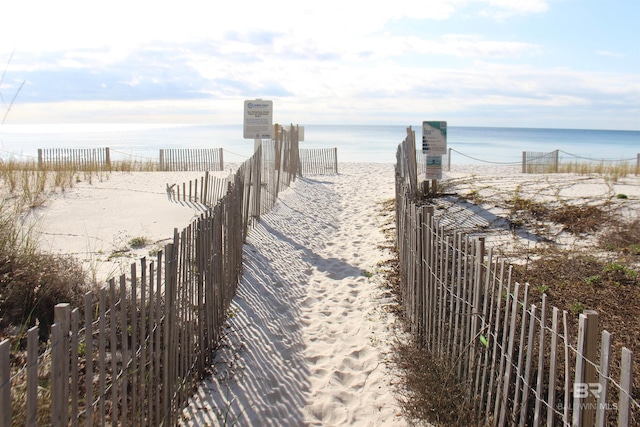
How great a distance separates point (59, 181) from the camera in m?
12.1

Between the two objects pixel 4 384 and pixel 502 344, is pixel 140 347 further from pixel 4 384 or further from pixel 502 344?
pixel 502 344

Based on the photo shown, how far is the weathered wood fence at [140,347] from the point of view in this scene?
2.22 meters

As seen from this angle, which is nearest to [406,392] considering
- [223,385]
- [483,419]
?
[483,419]

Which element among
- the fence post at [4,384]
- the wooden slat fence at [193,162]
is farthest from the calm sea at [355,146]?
the fence post at [4,384]

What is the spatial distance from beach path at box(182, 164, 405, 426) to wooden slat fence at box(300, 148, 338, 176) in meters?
12.4

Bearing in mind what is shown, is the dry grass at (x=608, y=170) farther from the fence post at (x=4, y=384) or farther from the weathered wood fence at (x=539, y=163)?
the fence post at (x=4, y=384)

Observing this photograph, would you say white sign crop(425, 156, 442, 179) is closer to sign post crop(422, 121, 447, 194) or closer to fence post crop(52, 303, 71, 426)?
sign post crop(422, 121, 447, 194)

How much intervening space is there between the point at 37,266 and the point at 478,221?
665cm

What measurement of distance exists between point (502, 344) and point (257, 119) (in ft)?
38.9

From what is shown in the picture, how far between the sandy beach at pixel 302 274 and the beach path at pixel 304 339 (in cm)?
1

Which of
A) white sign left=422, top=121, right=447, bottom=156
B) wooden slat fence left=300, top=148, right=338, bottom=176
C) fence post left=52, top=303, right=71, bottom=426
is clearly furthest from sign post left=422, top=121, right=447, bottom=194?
wooden slat fence left=300, top=148, right=338, bottom=176

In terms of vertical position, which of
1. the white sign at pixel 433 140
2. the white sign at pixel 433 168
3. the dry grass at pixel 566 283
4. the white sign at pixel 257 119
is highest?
the white sign at pixel 257 119

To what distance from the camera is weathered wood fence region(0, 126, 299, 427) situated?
7.30 feet

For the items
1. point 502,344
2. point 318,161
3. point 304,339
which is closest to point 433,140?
point 304,339
